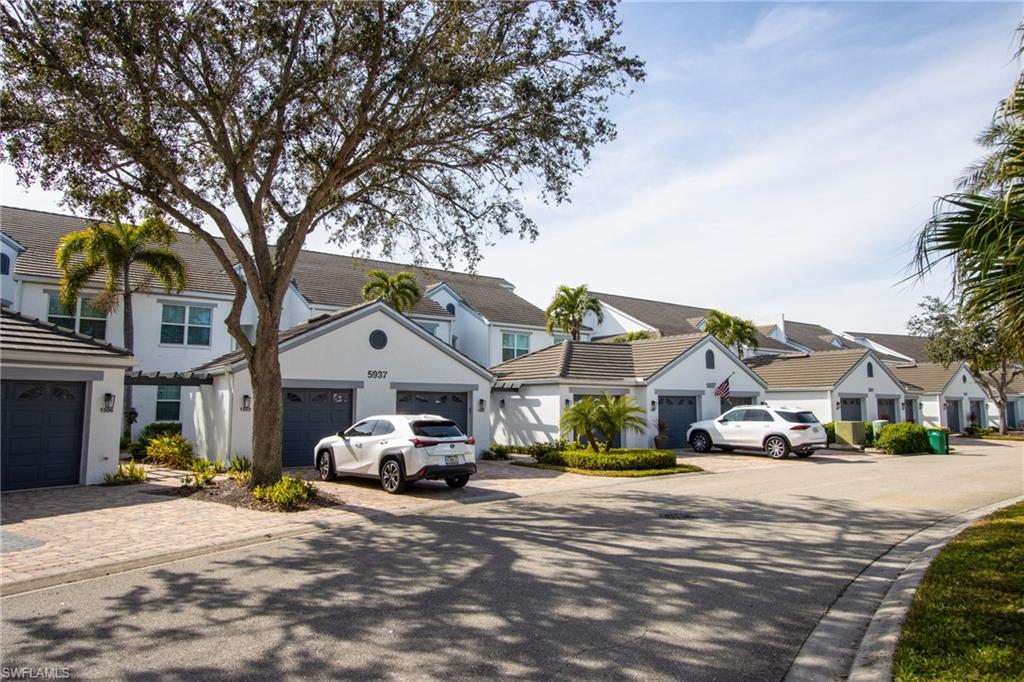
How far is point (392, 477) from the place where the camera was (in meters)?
13.8

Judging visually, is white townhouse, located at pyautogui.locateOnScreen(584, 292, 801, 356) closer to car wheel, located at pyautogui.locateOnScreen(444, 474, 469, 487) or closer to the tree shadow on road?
car wheel, located at pyautogui.locateOnScreen(444, 474, 469, 487)

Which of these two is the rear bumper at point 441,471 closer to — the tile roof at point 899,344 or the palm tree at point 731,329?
the palm tree at point 731,329

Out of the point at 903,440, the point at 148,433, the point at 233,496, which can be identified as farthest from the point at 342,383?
the point at 903,440

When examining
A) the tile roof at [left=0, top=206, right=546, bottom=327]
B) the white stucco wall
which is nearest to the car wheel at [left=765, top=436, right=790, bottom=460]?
the white stucco wall

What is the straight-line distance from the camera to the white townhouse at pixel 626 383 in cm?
2464

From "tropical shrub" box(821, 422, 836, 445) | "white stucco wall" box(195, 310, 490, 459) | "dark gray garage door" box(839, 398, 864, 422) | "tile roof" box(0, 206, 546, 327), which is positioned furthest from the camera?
"dark gray garage door" box(839, 398, 864, 422)

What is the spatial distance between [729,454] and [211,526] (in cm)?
2008

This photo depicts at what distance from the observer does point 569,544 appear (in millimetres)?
8898

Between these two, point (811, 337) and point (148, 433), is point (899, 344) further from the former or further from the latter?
point (148, 433)

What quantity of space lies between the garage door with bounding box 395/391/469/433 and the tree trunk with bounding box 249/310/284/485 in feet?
25.2

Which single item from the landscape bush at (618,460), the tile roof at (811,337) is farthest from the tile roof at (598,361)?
the tile roof at (811,337)

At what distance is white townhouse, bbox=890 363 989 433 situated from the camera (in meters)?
40.1

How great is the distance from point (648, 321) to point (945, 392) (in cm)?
1879

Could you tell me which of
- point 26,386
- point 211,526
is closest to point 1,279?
point 26,386
